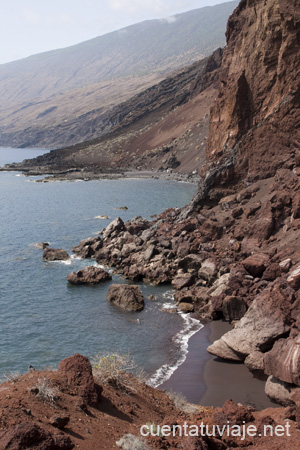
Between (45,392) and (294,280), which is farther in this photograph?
(294,280)

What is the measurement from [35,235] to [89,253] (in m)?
9.70

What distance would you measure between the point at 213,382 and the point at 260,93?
2648cm

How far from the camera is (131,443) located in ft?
32.3

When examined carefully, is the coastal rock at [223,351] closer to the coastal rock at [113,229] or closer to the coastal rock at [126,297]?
the coastal rock at [126,297]

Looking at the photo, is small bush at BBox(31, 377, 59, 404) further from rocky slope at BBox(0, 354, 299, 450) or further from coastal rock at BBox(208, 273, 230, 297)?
coastal rock at BBox(208, 273, 230, 297)

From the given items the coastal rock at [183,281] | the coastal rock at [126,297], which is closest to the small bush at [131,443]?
the coastal rock at [126,297]

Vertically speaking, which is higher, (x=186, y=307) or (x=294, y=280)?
(x=294, y=280)

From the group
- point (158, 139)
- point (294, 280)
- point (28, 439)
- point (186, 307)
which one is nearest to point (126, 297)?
point (186, 307)

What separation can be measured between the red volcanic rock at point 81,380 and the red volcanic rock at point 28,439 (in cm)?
266

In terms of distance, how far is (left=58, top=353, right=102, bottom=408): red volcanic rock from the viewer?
12008 mm

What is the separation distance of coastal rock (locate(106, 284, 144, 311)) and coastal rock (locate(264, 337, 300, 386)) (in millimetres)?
11624

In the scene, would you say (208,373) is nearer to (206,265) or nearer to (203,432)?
(203,432)

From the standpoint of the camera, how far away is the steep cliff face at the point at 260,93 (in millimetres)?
34875

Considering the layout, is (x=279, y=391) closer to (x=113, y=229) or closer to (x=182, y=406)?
(x=182, y=406)
